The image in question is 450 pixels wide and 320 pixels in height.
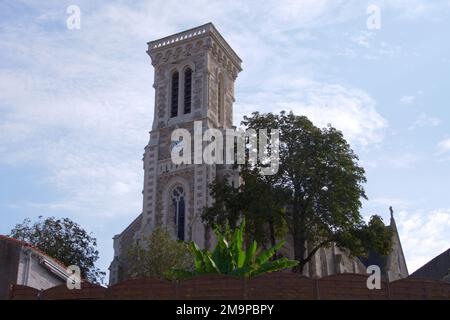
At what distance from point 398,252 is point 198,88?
2854cm

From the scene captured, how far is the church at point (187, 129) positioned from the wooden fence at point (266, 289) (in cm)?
2371

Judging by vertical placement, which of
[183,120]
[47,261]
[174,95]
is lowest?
[47,261]

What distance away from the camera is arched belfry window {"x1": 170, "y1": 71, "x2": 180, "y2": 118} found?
1994 inches

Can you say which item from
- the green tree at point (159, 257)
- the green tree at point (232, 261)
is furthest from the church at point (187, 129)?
the green tree at point (232, 261)

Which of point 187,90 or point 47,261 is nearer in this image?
point 47,261

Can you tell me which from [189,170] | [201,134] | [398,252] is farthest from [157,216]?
[398,252]

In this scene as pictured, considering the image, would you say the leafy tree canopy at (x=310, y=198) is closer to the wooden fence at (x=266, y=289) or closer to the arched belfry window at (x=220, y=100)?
the wooden fence at (x=266, y=289)

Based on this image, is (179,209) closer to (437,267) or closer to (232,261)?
(232,261)

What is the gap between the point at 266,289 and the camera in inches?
717

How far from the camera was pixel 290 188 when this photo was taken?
34.7m

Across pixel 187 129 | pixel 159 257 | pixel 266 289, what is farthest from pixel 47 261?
pixel 187 129

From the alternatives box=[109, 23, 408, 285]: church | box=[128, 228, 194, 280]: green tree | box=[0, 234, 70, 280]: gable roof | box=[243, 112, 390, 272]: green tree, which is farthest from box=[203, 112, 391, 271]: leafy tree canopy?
box=[0, 234, 70, 280]: gable roof

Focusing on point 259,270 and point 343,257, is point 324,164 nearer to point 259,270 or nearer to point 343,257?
point 259,270

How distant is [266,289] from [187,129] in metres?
31.1
